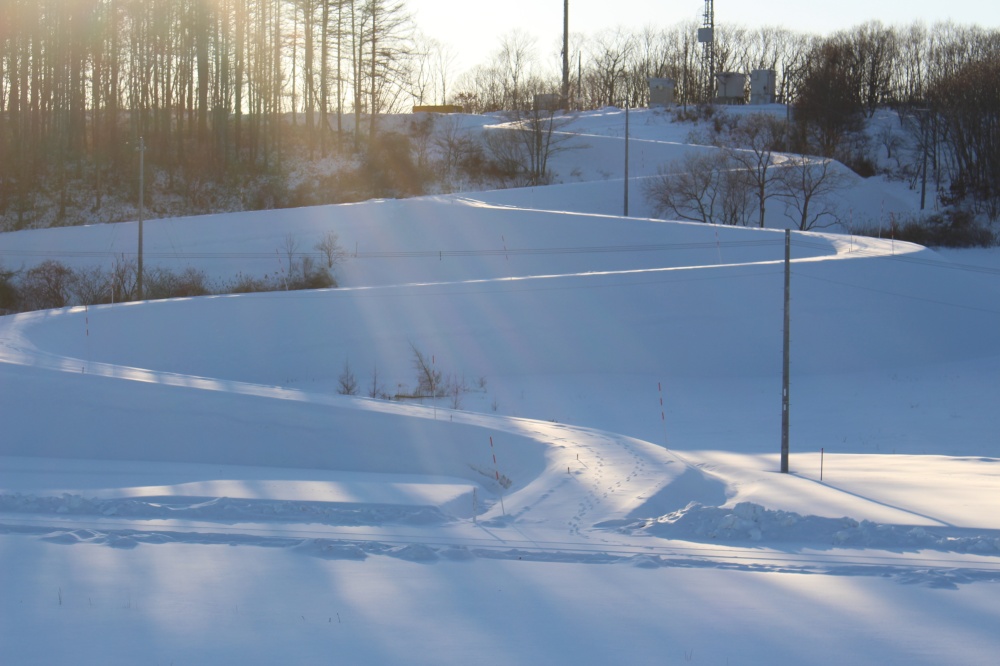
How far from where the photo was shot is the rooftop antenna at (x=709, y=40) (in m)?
66.8

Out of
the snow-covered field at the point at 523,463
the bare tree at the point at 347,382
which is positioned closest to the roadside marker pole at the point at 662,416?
the snow-covered field at the point at 523,463

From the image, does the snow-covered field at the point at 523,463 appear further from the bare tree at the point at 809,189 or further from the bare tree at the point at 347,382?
the bare tree at the point at 809,189

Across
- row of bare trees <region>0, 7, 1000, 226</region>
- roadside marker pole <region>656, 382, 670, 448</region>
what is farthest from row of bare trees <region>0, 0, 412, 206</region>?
roadside marker pole <region>656, 382, 670, 448</region>

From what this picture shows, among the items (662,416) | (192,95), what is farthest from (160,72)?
(662,416)

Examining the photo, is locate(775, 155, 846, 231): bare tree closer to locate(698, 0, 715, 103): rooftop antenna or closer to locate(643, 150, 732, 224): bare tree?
locate(643, 150, 732, 224): bare tree

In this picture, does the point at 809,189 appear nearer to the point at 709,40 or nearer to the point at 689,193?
the point at 689,193

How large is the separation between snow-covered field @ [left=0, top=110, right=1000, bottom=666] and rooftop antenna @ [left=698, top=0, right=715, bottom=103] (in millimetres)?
41836

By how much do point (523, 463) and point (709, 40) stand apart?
61757mm

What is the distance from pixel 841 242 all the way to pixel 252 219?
720 inches

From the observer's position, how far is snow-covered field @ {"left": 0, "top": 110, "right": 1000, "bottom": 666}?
6035 millimetres

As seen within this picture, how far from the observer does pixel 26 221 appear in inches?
1731

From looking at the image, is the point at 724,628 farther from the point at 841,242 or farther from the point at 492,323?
the point at 841,242

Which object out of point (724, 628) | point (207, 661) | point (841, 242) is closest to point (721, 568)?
point (724, 628)

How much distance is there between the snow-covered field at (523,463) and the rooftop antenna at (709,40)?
41.8 meters
